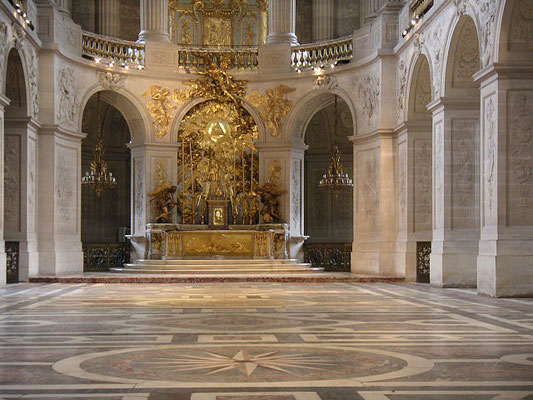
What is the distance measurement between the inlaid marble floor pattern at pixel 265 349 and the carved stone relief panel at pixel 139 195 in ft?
38.5

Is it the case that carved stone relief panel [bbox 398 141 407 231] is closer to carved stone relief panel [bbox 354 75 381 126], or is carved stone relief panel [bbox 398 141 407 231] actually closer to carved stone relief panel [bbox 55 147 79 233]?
carved stone relief panel [bbox 354 75 381 126]

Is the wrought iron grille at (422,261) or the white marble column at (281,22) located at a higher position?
the white marble column at (281,22)

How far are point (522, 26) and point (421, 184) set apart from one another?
23.0 feet

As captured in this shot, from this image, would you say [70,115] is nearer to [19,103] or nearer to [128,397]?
[19,103]

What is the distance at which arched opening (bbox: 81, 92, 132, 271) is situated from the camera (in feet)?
95.4

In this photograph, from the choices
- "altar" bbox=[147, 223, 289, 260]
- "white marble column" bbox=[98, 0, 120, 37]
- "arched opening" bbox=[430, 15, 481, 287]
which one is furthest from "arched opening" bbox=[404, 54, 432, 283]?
"white marble column" bbox=[98, 0, 120, 37]

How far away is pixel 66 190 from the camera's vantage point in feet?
73.8

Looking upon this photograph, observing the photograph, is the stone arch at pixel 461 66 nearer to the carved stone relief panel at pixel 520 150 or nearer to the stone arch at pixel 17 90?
the carved stone relief panel at pixel 520 150

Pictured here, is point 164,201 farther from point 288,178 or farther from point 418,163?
point 418,163

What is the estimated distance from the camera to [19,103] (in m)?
19.8

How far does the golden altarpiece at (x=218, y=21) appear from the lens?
29281mm

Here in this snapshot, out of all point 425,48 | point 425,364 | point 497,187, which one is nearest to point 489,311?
point 497,187

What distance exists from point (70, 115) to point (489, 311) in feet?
49.1

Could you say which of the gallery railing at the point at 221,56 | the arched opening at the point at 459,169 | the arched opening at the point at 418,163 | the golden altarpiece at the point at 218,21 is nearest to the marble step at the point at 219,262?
the arched opening at the point at 418,163
